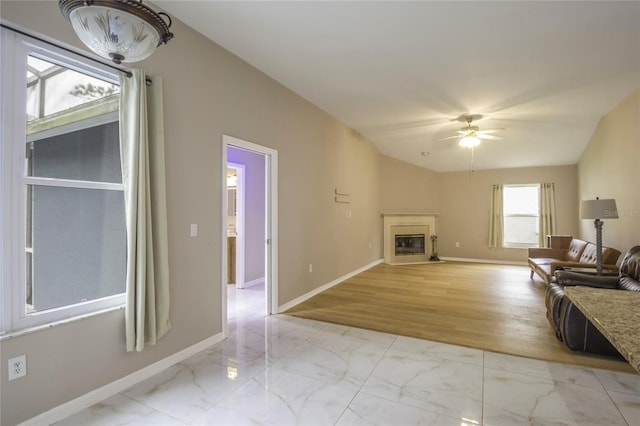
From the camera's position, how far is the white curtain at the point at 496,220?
747 centimetres

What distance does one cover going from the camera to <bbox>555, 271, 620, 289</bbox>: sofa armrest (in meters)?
3.02

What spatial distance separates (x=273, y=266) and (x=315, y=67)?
7.69 feet

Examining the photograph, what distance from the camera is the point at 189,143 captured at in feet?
8.88

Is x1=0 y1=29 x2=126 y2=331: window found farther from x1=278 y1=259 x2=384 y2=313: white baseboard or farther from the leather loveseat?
the leather loveseat

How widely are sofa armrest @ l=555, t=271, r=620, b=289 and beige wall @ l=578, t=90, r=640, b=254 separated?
1.23m

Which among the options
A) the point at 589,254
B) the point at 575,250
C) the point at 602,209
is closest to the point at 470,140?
the point at 602,209

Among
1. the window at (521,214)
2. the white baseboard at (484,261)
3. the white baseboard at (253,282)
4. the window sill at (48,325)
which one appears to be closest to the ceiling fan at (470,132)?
the window at (521,214)

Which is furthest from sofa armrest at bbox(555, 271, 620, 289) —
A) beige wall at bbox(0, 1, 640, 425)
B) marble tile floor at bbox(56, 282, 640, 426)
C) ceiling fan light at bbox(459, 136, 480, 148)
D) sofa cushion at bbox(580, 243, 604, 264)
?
ceiling fan light at bbox(459, 136, 480, 148)

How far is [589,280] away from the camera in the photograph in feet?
10.0

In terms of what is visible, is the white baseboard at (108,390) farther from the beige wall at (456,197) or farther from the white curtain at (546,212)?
the white curtain at (546,212)

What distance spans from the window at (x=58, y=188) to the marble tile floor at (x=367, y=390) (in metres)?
0.77

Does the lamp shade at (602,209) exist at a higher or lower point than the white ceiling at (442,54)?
lower

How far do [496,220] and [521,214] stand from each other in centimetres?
58

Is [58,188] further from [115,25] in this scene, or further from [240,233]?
[240,233]
